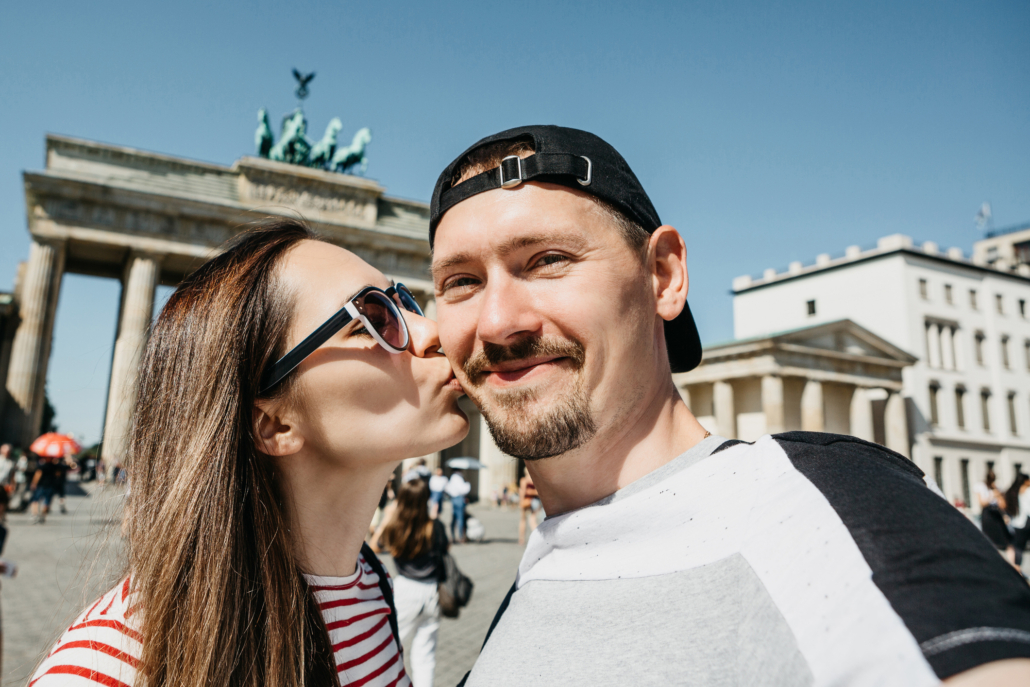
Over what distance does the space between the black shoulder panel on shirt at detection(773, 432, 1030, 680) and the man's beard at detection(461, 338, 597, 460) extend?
0.53 metres

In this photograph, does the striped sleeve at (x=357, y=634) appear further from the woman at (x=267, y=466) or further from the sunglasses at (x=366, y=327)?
the sunglasses at (x=366, y=327)

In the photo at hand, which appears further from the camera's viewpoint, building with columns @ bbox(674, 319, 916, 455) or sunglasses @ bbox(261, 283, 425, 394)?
building with columns @ bbox(674, 319, 916, 455)

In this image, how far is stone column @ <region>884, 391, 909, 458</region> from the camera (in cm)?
4006

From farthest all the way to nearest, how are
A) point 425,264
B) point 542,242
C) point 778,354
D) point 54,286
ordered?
point 778,354
point 425,264
point 54,286
point 542,242

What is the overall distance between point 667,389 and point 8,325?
38.1 m

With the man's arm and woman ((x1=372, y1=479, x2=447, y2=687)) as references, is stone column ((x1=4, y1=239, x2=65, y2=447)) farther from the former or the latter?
the man's arm

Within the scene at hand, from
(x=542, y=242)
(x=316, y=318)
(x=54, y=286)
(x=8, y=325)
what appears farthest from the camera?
(x=8, y=325)

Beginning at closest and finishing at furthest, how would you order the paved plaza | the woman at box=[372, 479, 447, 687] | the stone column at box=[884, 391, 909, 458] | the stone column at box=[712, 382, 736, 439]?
1. the paved plaza
2. the woman at box=[372, 479, 447, 687]
3. the stone column at box=[712, 382, 736, 439]
4. the stone column at box=[884, 391, 909, 458]

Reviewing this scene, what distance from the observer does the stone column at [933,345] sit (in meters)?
46.9

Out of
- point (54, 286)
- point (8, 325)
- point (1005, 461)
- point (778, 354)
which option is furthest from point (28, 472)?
point (1005, 461)

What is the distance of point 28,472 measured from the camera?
2267 centimetres

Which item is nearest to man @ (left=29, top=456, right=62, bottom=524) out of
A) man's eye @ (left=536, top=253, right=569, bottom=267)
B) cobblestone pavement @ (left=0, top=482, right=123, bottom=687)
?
cobblestone pavement @ (left=0, top=482, right=123, bottom=687)

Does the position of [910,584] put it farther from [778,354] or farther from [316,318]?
[778,354]

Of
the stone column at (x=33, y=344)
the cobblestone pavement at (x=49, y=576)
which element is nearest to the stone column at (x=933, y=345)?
the cobblestone pavement at (x=49, y=576)
